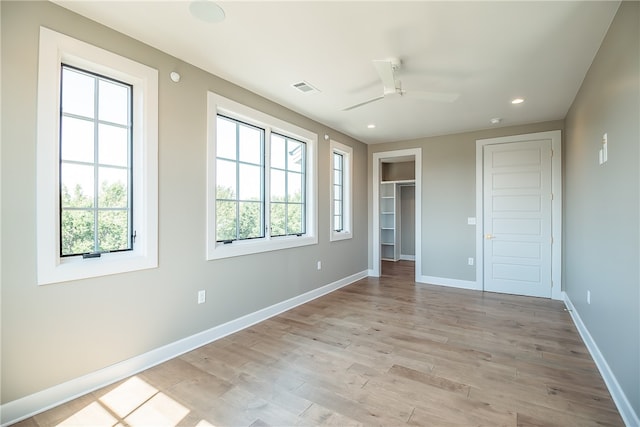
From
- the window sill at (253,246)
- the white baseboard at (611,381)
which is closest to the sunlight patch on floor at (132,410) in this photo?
the window sill at (253,246)

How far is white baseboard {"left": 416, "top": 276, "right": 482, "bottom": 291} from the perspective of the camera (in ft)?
16.9

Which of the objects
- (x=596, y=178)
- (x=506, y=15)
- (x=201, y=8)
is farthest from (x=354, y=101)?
(x=596, y=178)

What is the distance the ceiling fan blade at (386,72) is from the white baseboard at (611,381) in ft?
8.74

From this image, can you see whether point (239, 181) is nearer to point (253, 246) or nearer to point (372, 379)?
point (253, 246)

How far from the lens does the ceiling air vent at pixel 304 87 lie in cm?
329

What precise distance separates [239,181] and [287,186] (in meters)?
0.87

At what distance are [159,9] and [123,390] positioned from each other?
2.67 metres

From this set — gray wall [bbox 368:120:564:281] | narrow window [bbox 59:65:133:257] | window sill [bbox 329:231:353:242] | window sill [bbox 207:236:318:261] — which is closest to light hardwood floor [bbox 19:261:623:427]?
window sill [bbox 207:236:318:261]

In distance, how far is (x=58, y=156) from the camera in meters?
2.05

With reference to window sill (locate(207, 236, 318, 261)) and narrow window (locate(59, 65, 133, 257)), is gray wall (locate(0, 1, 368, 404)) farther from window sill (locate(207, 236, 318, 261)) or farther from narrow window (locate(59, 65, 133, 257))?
narrow window (locate(59, 65, 133, 257))

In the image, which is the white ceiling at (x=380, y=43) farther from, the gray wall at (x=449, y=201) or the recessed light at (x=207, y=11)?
the gray wall at (x=449, y=201)

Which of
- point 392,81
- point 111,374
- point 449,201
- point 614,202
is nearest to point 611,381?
point 614,202

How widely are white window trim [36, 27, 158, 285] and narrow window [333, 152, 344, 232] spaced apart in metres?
3.21

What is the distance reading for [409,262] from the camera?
8078mm
